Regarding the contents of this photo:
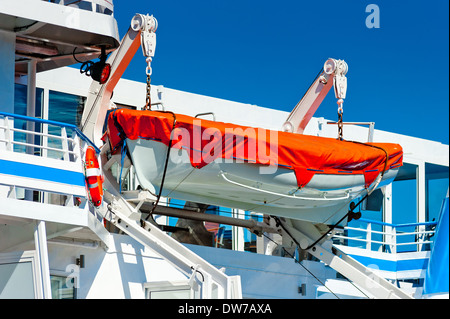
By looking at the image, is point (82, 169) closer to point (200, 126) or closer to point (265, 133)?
point (200, 126)

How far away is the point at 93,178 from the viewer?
11.3 m

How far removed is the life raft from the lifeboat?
1.97 feet

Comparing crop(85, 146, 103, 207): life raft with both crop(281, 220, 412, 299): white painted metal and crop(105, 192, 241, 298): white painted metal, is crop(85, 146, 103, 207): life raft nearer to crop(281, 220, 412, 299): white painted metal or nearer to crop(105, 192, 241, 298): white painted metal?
crop(105, 192, 241, 298): white painted metal

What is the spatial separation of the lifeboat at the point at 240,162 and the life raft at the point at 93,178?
1.97 ft

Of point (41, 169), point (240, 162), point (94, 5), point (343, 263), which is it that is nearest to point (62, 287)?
point (41, 169)

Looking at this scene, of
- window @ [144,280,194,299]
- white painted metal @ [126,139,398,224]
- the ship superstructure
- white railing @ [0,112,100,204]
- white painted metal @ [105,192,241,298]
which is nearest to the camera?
white railing @ [0,112,100,204]

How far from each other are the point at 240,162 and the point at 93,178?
205 centimetres

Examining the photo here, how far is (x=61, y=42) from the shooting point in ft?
42.5

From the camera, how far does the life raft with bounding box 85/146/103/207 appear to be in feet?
36.9

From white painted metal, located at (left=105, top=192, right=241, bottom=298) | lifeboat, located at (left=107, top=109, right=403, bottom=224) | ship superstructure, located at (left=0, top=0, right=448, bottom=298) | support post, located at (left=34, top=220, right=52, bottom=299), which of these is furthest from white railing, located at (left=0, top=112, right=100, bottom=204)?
white painted metal, located at (left=105, top=192, right=241, bottom=298)

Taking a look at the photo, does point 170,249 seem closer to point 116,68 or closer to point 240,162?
point 240,162

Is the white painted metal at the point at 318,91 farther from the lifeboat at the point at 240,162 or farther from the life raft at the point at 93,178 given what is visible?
the life raft at the point at 93,178
